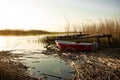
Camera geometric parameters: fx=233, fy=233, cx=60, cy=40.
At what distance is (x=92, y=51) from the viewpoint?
597 inches

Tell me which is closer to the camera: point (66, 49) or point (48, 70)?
point (48, 70)

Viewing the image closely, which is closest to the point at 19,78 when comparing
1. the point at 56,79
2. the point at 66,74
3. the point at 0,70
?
the point at 0,70

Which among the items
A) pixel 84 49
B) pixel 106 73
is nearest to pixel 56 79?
pixel 106 73

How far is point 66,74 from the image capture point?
896 cm

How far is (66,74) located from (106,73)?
172 centimetres

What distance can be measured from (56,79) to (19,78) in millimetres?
1426

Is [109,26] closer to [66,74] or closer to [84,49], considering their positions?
[84,49]

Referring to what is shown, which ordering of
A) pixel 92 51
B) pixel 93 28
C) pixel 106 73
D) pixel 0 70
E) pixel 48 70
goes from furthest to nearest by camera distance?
pixel 93 28 → pixel 92 51 → pixel 48 70 → pixel 106 73 → pixel 0 70

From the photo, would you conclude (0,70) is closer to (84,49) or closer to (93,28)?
(84,49)

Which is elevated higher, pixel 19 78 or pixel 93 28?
pixel 93 28

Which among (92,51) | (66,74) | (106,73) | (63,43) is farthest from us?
(63,43)

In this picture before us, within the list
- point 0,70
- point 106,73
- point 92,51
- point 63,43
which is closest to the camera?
point 0,70

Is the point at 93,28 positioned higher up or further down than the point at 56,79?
higher up

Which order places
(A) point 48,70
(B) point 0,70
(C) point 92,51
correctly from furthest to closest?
(C) point 92,51, (A) point 48,70, (B) point 0,70
